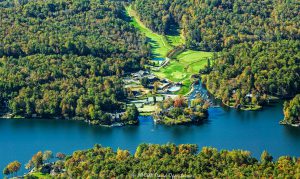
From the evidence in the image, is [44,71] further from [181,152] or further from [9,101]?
[181,152]

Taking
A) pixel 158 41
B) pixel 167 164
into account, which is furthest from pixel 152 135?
pixel 158 41

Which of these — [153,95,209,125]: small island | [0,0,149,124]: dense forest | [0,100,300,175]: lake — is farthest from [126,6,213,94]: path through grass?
[0,100,300,175]: lake

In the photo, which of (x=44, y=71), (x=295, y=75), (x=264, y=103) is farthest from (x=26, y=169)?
(x=295, y=75)

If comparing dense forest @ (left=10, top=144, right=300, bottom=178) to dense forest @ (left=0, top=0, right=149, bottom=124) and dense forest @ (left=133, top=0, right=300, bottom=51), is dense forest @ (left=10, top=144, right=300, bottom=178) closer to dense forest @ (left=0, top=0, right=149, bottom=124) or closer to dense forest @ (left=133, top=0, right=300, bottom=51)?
dense forest @ (left=0, top=0, right=149, bottom=124)

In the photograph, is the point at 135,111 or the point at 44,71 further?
the point at 44,71

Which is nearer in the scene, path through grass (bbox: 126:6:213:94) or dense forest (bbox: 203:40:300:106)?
dense forest (bbox: 203:40:300:106)
